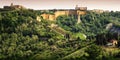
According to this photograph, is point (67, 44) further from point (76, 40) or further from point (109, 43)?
point (109, 43)

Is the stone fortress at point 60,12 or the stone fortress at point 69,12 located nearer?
the stone fortress at point 60,12

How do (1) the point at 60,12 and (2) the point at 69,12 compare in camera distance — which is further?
(2) the point at 69,12

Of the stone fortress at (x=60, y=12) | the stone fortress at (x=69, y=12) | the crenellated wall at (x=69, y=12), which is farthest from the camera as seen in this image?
the stone fortress at (x=69, y=12)

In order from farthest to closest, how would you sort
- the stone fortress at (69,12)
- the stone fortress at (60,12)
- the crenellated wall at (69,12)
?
the stone fortress at (69,12) → the crenellated wall at (69,12) → the stone fortress at (60,12)

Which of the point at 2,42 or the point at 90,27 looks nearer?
the point at 2,42

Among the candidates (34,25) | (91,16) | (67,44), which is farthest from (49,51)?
(91,16)

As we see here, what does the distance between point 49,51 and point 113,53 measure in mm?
10722

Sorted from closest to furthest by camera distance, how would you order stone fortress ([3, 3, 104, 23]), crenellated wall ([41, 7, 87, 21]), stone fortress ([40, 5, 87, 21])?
1. stone fortress ([3, 3, 104, 23])
2. crenellated wall ([41, 7, 87, 21])
3. stone fortress ([40, 5, 87, 21])

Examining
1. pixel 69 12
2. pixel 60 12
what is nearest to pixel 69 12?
pixel 69 12

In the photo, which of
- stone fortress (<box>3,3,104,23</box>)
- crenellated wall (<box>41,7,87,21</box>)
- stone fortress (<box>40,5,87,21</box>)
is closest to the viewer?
stone fortress (<box>3,3,104,23</box>)

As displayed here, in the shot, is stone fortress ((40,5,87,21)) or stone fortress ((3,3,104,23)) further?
stone fortress ((40,5,87,21))

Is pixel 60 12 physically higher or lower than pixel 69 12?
higher

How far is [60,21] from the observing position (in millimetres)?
83562

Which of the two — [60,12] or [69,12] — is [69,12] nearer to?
[69,12]
